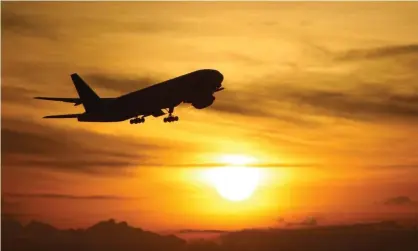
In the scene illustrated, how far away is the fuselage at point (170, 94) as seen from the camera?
438 ft

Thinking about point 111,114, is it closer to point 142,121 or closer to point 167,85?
point 142,121

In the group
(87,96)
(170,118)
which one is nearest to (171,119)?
(170,118)

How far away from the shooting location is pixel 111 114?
14288 centimetres

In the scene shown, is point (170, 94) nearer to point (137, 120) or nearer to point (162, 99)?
point (162, 99)

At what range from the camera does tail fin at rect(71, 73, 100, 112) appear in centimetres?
14650

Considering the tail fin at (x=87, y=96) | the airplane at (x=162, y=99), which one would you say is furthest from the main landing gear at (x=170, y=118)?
the tail fin at (x=87, y=96)

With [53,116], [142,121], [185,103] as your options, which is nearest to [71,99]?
[53,116]

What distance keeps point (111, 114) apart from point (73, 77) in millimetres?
19589

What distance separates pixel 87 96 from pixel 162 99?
967 inches

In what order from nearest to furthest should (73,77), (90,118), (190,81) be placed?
(190,81)
(90,118)
(73,77)

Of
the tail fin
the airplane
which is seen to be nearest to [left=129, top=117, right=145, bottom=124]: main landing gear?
the airplane

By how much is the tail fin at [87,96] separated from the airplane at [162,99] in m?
3.01

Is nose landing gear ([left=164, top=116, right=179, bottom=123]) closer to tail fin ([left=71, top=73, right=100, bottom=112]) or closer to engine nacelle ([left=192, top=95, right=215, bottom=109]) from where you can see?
engine nacelle ([left=192, top=95, right=215, bottom=109])

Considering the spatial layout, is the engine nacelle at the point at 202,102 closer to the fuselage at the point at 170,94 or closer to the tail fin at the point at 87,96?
the fuselage at the point at 170,94
